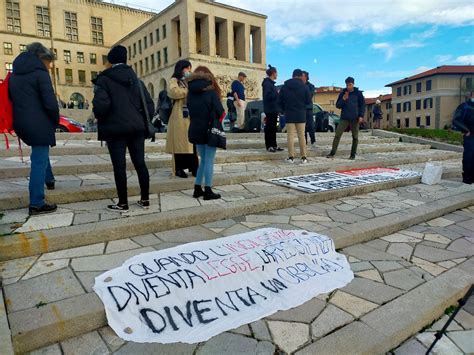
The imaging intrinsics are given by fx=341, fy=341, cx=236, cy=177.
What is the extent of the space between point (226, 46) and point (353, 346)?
145ft

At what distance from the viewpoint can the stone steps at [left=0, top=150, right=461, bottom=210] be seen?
13.9 feet

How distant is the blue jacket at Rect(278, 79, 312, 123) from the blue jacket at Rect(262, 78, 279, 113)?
42cm

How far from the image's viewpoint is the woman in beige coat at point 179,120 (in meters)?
5.25

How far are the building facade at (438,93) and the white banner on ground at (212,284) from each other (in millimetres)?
59442

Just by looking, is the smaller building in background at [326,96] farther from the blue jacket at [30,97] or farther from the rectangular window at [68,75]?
the blue jacket at [30,97]

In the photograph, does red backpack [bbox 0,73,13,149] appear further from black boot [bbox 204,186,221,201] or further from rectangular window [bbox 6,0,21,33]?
rectangular window [bbox 6,0,21,33]

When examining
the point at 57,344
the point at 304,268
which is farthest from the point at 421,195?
the point at 57,344

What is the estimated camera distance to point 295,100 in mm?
7305

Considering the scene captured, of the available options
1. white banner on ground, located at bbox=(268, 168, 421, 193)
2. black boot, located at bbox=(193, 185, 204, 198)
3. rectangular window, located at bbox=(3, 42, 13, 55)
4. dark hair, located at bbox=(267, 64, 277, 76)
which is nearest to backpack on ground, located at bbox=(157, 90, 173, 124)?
black boot, located at bbox=(193, 185, 204, 198)

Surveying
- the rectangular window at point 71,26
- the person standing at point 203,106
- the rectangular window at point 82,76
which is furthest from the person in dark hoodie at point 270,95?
the rectangular window at point 71,26

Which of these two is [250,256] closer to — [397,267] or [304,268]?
[304,268]

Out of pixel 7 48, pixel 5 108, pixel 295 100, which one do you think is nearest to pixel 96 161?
pixel 5 108

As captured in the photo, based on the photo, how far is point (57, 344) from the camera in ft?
6.71

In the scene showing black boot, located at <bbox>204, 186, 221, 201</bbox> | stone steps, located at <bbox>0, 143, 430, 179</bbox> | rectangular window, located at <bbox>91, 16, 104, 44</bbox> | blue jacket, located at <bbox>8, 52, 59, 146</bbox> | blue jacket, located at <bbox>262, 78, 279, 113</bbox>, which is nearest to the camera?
blue jacket, located at <bbox>8, 52, 59, 146</bbox>
